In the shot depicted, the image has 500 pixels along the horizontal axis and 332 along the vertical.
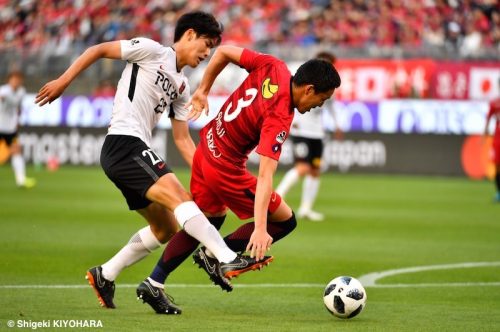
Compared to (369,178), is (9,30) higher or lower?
higher

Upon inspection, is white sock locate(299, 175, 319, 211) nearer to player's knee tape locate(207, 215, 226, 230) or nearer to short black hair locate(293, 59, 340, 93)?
player's knee tape locate(207, 215, 226, 230)

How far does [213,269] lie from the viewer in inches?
300

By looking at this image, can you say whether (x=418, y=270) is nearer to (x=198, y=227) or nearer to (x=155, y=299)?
(x=155, y=299)

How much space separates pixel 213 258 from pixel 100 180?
17.2 meters

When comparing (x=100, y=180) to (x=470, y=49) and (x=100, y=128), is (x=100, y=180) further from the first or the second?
(x=470, y=49)

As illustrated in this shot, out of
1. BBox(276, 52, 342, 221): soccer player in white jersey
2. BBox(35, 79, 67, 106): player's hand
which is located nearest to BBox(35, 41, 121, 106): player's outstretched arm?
BBox(35, 79, 67, 106): player's hand

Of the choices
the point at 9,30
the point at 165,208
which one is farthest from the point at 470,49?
the point at 165,208

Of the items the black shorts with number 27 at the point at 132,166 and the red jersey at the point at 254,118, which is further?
the black shorts with number 27 at the point at 132,166

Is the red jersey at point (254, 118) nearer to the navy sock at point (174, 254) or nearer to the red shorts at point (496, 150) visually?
the navy sock at point (174, 254)

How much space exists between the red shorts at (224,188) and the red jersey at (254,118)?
68mm

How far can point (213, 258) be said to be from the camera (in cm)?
765

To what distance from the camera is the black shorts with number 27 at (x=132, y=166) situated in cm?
758

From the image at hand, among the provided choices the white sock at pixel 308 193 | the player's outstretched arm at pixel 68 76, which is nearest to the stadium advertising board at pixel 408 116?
the white sock at pixel 308 193

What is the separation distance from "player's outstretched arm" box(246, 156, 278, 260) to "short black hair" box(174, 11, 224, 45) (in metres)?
1.37
